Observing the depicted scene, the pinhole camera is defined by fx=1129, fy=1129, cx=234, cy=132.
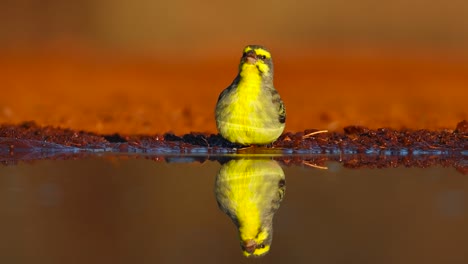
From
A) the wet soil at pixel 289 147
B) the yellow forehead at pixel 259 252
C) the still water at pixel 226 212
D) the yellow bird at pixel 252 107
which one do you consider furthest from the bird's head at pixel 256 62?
the yellow forehead at pixel 259 252

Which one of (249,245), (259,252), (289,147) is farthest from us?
(289,147)

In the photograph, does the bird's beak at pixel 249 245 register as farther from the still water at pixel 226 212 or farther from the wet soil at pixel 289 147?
the wet soil at pixel 289 147

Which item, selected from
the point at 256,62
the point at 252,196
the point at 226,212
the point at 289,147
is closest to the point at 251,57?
the point at 256,62

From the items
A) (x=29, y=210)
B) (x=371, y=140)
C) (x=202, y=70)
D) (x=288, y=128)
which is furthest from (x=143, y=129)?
(x=202, y=70)

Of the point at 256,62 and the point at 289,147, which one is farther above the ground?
the point at 256,62

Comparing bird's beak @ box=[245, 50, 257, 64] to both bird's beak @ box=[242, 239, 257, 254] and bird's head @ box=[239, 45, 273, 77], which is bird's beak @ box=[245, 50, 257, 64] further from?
bird's beak @ box=[242, 239, 257, 254]

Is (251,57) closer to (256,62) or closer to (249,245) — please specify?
(256,62)
